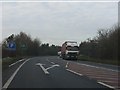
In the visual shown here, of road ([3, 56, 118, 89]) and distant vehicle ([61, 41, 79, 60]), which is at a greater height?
distant vehicle ([61, 41, 79, 60])

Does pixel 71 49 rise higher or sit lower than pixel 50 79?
higher

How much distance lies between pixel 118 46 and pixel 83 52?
3975 cm

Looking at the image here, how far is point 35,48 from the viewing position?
139500 mm

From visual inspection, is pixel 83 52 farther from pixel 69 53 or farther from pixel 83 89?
pixel 83 89

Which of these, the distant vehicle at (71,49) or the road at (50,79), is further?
the distant vehicle at (71,49)

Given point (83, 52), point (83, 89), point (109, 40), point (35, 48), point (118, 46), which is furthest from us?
point (35, 48)

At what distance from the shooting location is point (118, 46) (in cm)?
6228

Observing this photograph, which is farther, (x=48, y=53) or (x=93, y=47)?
(x=48, y=53)

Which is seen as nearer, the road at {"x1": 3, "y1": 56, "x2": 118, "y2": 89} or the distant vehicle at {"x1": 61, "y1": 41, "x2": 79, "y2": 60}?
the road at {"x1": 3, "y1": 56, "x2": 118, "y2": 89}

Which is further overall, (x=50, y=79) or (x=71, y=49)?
(x=71, y=49)

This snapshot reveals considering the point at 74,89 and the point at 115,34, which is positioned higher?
the point at 115,34

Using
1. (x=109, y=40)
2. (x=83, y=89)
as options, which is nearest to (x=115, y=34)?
(x=109, y=40)

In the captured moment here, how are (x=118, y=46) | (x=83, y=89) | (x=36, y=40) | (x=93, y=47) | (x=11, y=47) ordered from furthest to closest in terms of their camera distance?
(x=36, y=40) < (x=93, y=47) < (x=118, y=46) < (x=11, y=47) < (x=83, y=89)

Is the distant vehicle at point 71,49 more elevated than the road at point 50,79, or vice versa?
the distant vehicle at point 71,49
